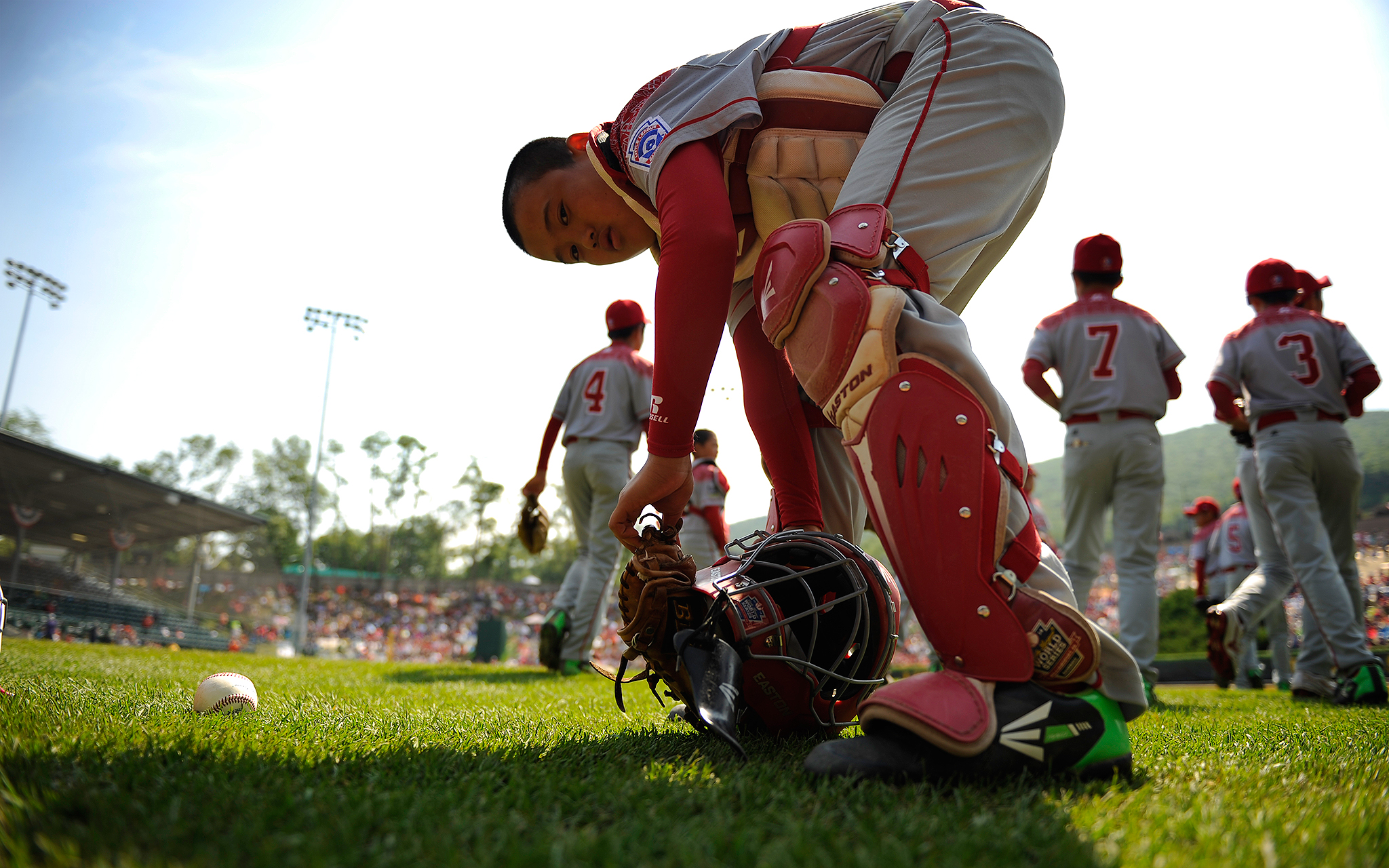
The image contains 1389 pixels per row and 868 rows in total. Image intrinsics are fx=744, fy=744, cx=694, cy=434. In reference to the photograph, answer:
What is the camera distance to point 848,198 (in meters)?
1.60

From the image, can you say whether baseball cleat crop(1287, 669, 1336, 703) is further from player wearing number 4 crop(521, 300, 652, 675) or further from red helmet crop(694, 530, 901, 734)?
player wearing number 4 crop(521, 300, 652, 675)

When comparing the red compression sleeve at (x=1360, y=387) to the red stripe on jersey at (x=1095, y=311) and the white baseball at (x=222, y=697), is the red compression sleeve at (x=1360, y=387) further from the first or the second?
the white baseball at (x=222, y=697)

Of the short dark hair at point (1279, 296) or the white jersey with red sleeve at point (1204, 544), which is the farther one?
the white jersey with red sleeve at point (1204, 544)

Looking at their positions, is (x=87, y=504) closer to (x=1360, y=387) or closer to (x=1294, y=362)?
(x=1294, y=362)

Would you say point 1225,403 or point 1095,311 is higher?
point 1095,311

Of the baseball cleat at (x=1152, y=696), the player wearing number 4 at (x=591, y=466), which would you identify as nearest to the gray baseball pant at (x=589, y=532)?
the player wearing number 4 at (x=591, y=466)

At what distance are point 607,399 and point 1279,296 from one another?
15.6 ft

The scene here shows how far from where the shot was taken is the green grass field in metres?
0.75

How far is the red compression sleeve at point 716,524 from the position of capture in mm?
7633

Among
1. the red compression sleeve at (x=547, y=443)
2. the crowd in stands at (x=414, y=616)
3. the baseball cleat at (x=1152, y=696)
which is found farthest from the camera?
the crowd in stands at (x=414, y=616)

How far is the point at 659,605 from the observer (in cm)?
154

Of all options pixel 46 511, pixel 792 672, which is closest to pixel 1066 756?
pixel 792 672

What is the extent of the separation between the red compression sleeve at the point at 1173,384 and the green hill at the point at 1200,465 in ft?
Result: 201

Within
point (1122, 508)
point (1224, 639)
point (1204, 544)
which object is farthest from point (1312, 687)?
point (1204, 544)
